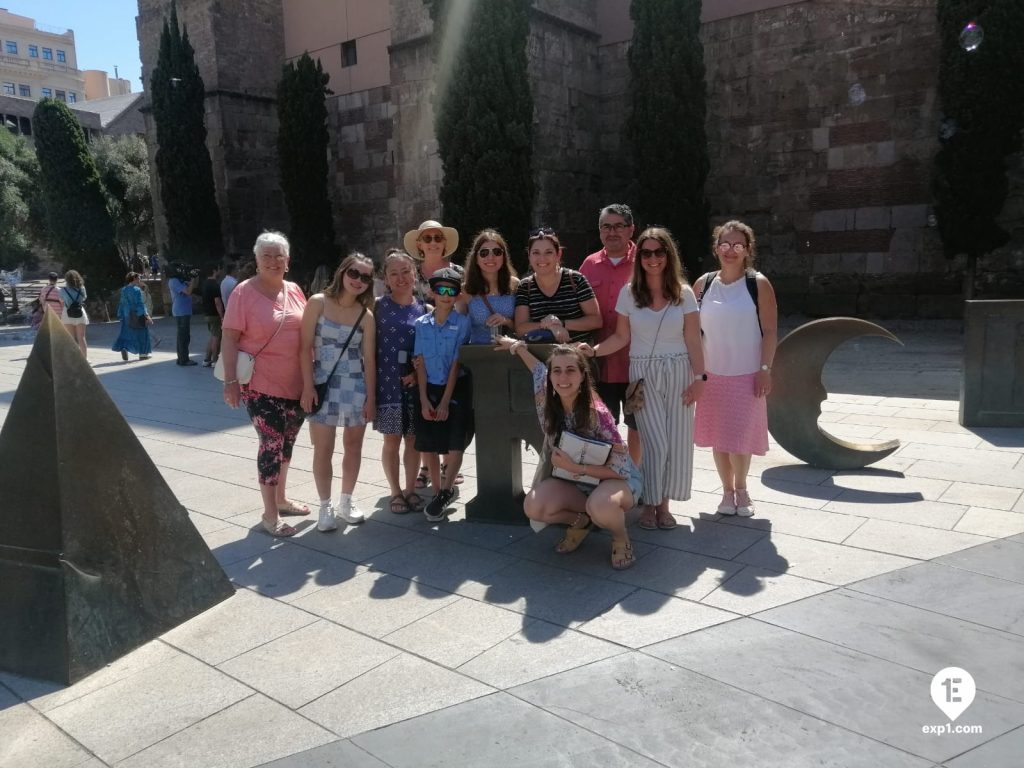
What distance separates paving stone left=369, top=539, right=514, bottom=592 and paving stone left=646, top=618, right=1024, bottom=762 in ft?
3.61

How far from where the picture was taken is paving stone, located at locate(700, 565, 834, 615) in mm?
3309

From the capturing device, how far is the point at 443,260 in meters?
4.80

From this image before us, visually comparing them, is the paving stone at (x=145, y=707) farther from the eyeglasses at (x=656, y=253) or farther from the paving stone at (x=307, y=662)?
the eyeglasses at (x=656, y=253)

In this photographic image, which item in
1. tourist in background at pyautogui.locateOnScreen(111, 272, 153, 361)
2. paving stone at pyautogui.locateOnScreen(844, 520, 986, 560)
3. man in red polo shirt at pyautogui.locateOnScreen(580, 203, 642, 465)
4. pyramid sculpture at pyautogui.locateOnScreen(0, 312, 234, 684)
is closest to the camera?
pyramid sculpture at pyautogui.locateOnScreen(0, 312, 234, 684)

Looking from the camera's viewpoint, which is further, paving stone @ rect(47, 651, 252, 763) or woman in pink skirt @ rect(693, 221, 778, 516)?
woman in pink skirt @ rect(693, 221, 778, 516)

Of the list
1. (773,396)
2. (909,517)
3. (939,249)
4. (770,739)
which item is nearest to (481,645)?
(770,739)

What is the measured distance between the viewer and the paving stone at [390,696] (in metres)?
2.58

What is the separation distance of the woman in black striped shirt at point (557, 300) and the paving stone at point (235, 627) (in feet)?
6.09

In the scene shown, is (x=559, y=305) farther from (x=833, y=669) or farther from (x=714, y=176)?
(x=714, y=176)

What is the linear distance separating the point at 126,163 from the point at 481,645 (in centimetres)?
3043

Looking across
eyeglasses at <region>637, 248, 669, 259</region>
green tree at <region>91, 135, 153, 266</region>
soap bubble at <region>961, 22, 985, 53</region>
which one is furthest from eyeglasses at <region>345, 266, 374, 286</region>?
green tree at <region>91, 135, 153, 266</region>

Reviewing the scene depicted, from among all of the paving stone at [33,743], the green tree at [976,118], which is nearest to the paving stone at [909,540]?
the paving stone at [33,743]

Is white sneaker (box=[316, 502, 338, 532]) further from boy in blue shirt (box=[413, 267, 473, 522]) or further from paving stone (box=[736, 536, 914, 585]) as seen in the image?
paving stone (box=[736, 536, 914, 585])
